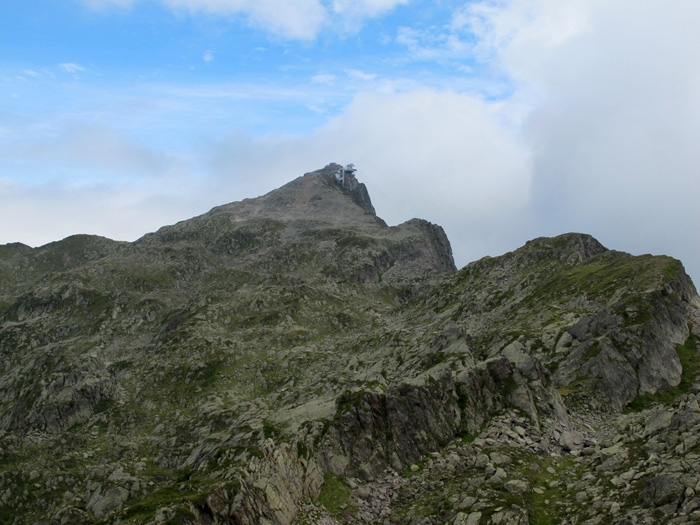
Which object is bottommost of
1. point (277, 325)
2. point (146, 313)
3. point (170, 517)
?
point (170, 517)

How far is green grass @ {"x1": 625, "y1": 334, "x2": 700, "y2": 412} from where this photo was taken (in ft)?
207

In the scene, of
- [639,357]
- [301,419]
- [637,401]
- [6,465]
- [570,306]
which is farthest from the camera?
[570,306]

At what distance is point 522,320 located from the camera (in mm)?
95500

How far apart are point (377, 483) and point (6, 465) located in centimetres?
6776

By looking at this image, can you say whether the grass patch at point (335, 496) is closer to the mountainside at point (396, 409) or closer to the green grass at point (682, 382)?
the mountainside at point (396, 409)

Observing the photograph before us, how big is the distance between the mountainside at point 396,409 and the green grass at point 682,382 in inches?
10.8

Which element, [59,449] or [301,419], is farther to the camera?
[59,449]

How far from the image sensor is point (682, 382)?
6806 centimetres

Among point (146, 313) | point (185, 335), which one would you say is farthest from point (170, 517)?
point (146, 313)

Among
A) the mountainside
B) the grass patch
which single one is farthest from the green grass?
the grass patch

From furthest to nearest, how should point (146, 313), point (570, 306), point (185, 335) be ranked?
1. point (146, 313)
2. point (185, 335)
3. point (570, 306)

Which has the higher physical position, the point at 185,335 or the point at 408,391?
the point at 185,335

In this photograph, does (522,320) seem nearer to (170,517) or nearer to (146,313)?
(170,517)

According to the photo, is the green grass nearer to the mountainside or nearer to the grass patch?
the mountainside
